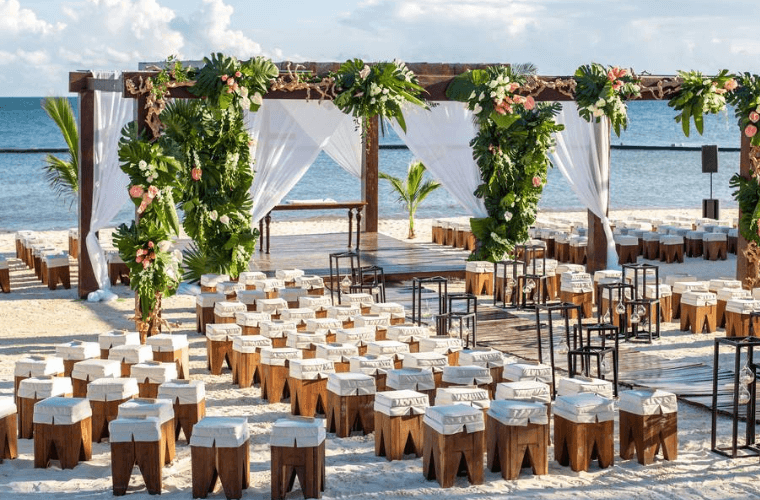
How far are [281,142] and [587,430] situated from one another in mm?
8066

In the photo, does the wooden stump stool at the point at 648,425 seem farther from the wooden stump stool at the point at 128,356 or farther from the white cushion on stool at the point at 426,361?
the wooden stump stool at the point at 128,356

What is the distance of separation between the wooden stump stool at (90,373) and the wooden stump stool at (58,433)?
1109 mm

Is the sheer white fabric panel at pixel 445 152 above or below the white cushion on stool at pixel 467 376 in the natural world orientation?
above

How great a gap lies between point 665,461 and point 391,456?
181 centimetres

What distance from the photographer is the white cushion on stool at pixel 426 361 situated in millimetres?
8766

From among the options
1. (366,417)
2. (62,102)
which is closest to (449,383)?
(366,417)

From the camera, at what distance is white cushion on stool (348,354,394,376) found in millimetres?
8672

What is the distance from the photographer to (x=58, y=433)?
24.2 ft

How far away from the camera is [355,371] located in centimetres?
880

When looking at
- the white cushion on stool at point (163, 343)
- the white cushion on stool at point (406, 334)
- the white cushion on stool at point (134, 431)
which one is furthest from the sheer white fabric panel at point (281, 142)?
the white cushion on stool at point (134, 431)

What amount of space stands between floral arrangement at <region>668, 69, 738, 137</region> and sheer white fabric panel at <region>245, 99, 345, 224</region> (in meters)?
4.51

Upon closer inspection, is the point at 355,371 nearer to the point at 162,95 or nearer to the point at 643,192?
the point at 162,95

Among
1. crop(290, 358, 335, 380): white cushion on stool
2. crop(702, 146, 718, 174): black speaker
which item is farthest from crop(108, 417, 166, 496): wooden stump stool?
crop(702, 146, 718, 174): black speaker

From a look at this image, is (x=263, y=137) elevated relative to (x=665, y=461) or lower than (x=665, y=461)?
elevated
